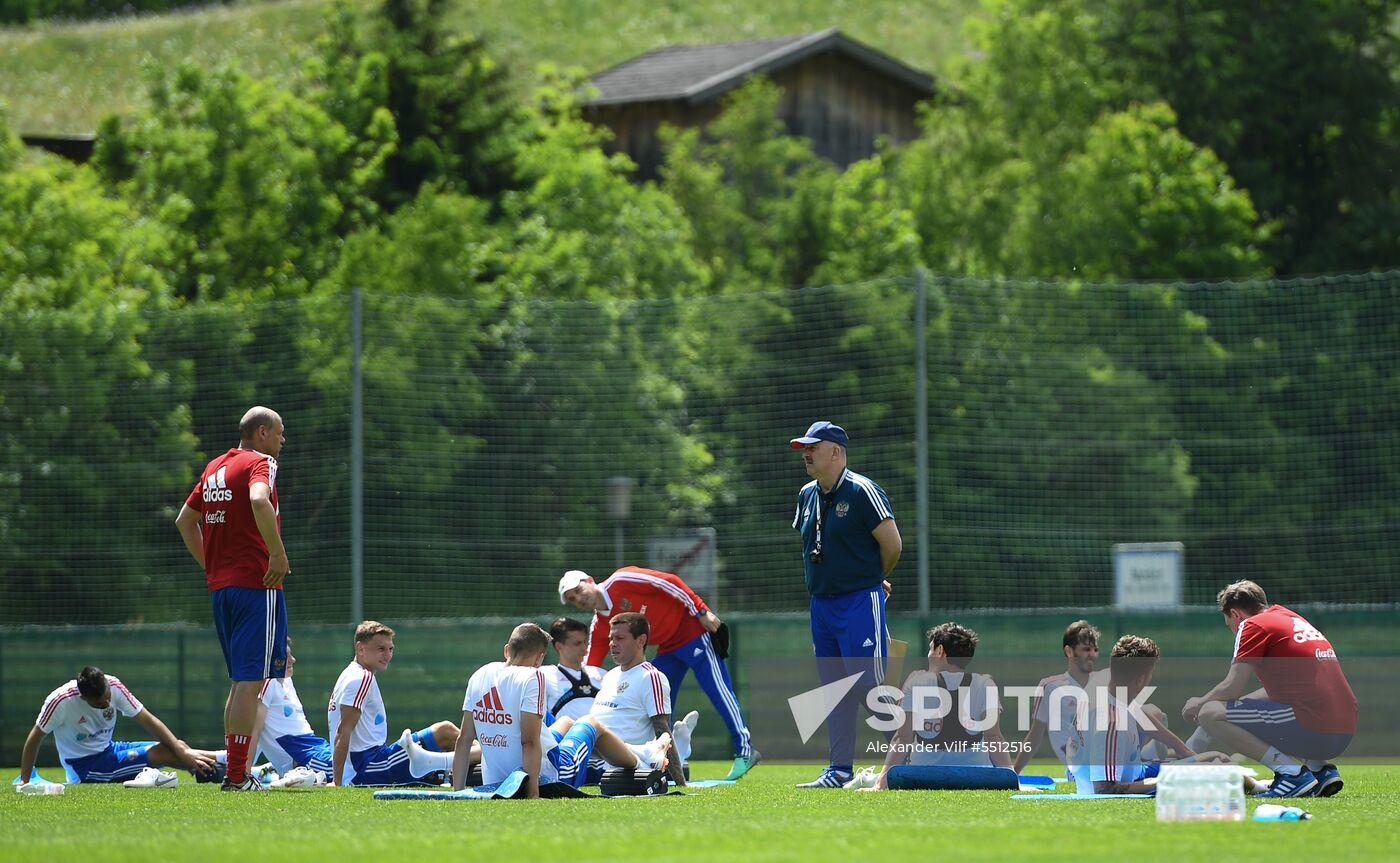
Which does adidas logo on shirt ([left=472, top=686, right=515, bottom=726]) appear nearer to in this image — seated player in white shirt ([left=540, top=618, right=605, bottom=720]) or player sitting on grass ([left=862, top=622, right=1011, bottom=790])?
seated player in white shirt ([left=540, top=618, right=605, bottom=720])

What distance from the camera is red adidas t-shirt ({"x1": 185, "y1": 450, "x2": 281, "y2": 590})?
995 cm

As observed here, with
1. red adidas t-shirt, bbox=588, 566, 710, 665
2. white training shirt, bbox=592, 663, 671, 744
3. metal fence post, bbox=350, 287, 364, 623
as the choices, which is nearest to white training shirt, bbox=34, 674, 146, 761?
red adidas t-shirt, bbox=588, 566, 710, 665

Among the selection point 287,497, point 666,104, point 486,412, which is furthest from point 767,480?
point 666,104

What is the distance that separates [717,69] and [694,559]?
25.7 m

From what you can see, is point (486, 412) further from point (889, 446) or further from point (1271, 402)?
point (1271, 402)

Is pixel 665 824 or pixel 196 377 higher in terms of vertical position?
pixel 196 377

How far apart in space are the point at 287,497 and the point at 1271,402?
36.2 feet

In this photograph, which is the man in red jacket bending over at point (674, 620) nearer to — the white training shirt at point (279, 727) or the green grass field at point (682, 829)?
the green grass field at point (682, 829)

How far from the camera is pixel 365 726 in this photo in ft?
36.3

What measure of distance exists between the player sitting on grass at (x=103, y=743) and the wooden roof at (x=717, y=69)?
32258 millimetres

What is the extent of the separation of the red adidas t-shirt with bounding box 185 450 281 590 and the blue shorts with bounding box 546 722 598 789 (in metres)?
1.76

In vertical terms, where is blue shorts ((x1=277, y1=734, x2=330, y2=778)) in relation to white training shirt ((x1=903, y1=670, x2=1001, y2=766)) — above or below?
below

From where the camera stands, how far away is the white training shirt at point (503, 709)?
8.98m

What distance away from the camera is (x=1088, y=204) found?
31172 millimetres
